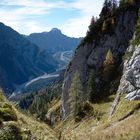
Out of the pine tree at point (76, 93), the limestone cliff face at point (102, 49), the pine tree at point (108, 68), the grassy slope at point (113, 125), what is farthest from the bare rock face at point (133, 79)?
the limestone cliff face at point (102, 49)

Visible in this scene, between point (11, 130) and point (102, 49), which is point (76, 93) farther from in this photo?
point (11, 130)

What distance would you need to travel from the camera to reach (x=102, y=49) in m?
138

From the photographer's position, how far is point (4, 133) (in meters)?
15.9

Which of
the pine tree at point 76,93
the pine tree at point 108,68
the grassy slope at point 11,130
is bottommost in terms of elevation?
the pine tree at point 76,93

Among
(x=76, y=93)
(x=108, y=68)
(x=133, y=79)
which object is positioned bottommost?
(x=76, y=93)

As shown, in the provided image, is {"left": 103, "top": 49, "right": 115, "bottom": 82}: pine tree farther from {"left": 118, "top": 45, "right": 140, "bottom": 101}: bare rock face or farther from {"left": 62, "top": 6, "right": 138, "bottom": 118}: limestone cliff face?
{"left": 118, "top": 45, "right": 140, "bottom": 101}: bare rock face

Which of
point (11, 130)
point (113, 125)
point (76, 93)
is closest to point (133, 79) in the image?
point (113, 125)

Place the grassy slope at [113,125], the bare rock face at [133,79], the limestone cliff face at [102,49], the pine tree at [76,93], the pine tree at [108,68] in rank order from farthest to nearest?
the limestone cliff face at [102,49]
the pine tree at [108,68]
the pine tree at [76,93]
the bare rock face at [133,79]
the grassy slope at [113,125]

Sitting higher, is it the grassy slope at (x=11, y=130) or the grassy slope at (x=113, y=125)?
the grassy slope at (x=11, y=130)

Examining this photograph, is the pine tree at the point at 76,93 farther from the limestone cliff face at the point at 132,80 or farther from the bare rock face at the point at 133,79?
the bare rock face at the point at 133,79

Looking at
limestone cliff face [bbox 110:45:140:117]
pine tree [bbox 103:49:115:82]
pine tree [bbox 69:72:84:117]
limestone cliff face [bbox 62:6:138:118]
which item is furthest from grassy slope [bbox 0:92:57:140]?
limestone cliff face [bbox 62:6:138:118]

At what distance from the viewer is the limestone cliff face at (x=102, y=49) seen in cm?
13062

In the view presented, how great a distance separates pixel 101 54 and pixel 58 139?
4584 inches

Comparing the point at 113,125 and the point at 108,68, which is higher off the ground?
the point at 108,68
